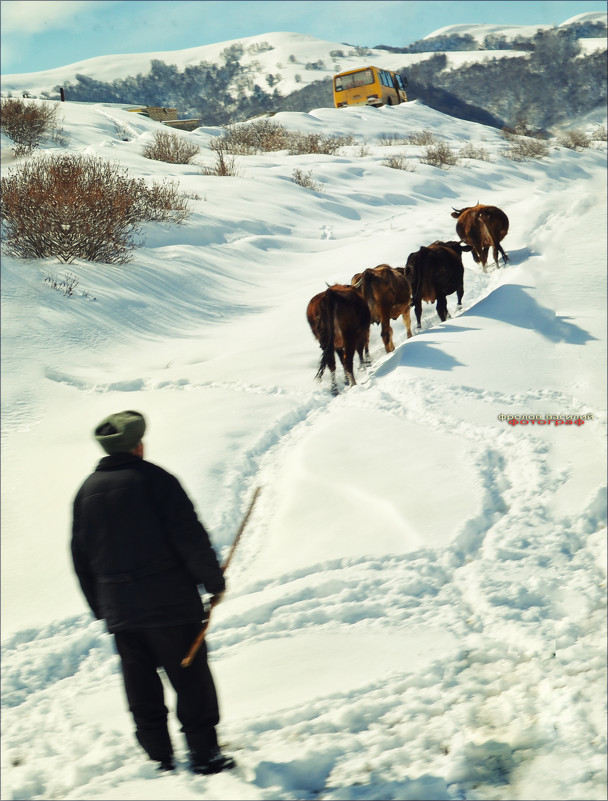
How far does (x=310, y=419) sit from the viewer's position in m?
6.79

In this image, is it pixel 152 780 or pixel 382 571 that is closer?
pixel 152 780

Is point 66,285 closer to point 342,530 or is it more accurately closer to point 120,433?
point 342,530

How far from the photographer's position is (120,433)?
2.74 m

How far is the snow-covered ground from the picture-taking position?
9.39 ft

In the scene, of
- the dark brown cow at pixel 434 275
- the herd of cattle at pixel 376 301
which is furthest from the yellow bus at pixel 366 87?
the dark brown cow at pixel 434 275

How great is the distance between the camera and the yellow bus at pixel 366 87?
132 feet

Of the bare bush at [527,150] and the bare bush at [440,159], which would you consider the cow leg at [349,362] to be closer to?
the bare bush at [440,159]

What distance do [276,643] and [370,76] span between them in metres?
41.3

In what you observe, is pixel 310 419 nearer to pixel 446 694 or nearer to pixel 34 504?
pixel 34 504

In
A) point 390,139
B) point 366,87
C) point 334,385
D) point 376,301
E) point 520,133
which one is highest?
point 366,87

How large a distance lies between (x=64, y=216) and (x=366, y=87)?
1352 inches

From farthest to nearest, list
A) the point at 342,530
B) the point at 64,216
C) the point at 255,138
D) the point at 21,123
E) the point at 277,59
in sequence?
1. the point at 277,59
2. the point at 255,138
3. the point at 21,123
4. the point at 64,216
5. the point at 342,530

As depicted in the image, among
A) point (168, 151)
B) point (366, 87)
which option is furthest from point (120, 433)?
point (366, 87)

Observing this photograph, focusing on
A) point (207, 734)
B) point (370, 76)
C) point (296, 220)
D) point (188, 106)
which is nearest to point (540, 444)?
point (207, 734)
